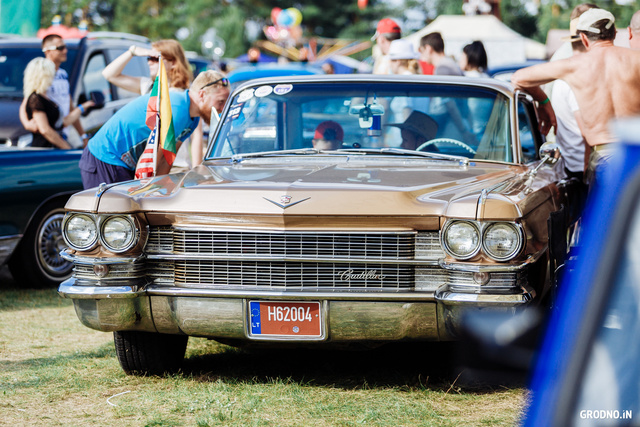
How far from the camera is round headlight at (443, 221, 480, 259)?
4043 millimetres

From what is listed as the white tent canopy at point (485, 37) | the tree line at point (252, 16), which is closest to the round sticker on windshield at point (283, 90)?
the white tent canopy at point (485, 37)

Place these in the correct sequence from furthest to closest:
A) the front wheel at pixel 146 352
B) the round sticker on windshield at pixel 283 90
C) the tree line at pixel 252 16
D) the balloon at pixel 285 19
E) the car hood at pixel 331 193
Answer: the tree line at pixel 252 16 < the balloon at pixel 285 19 < the round sticker on windshield at pixel 283 90 < the front wheel at pixel 146 352 < the car hood at pixel 331 193

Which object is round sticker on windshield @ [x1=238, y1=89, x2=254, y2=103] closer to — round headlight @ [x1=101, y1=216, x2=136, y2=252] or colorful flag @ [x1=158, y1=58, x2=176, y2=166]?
colorful flag @ [x1=158, y1=58, x2=176, y2=166]

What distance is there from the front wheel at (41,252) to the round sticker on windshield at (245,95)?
8.27ft

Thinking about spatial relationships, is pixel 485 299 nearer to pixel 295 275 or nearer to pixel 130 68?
pixel 295 275

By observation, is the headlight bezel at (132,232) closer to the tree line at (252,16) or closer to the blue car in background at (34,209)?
the blue car in background at (34,209)

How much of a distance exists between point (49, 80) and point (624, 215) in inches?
321

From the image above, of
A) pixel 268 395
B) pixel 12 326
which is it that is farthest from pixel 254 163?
pixel 12 326

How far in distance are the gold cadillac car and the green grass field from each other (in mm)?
281

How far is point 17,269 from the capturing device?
24.0 ft

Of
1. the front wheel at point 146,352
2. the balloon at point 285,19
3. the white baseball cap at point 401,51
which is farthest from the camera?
the balloon at point 285,19

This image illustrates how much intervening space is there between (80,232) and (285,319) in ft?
3.71

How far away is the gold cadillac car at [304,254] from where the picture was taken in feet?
13.3

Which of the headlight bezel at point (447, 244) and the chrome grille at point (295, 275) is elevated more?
the headlight bezel at point (447, 244)
